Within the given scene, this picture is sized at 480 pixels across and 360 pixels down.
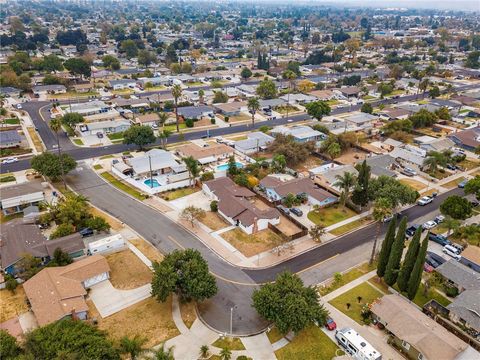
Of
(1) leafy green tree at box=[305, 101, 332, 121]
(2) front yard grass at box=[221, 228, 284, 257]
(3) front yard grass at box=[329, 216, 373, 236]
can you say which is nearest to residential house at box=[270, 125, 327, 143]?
(1) leafy green tree at box=[305, 101, 332, 121]

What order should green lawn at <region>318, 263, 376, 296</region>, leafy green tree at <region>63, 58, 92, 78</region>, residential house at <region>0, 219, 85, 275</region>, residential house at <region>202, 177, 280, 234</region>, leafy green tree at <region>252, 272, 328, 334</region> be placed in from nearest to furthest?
leafy green tree at <region>252, 272, 328, 334</region>, green lawn at <region>318, 263, 376, 296</region>, residential house at <region>0, 219, 85, 275</region>, residential house at <region>202, 177, 280, 234</region>, leafy green tree at <region>63, 58, 92, 78</region>

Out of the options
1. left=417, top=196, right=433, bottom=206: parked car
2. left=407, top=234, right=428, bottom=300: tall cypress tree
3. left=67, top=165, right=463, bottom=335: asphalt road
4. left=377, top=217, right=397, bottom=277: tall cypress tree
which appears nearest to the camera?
left=407, top=234, right=428, bottom=300: tall cypress tree

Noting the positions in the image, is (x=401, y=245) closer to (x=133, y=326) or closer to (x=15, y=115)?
(x=133, y=326)

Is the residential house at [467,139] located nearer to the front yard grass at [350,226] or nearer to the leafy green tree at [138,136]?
the front yard grass at [350,226]

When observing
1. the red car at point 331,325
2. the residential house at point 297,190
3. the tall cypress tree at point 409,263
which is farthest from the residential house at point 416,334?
the residential house at point 297,190

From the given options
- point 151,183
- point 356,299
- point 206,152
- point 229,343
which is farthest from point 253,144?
point 229,343

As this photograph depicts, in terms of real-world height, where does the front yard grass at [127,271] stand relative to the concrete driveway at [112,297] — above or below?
below

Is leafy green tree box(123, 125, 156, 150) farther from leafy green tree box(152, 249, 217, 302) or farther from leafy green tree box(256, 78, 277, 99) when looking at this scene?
leafy green tree box(256, 78, 277, 99)
